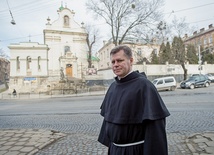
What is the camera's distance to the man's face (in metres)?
2.07

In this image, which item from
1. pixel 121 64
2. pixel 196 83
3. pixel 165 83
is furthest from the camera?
pixel 196 83

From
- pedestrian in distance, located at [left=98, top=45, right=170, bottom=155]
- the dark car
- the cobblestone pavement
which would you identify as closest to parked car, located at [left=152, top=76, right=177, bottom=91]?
the dark car

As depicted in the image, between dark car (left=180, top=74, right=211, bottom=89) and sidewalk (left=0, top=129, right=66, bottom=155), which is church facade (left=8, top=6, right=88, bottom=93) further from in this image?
sidewalk (left=0, top=129, right=66, bottom=155)

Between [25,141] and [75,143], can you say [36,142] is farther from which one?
[75,143]

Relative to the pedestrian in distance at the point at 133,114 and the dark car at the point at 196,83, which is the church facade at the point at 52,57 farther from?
the pedestrian in distance at the point at 133,114

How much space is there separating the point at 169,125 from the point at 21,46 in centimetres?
3593

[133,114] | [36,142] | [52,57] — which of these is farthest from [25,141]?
[52,57]

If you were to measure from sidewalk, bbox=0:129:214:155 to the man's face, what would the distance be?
128 inches

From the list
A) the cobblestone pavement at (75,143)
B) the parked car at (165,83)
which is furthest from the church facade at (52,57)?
the cobblestone pavement at (75,143)

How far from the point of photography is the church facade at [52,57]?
35.4 meters

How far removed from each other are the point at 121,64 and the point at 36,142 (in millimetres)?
4383

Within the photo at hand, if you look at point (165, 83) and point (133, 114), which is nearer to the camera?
point (133, 114)

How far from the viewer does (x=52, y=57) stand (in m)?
43.7

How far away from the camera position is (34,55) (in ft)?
121
